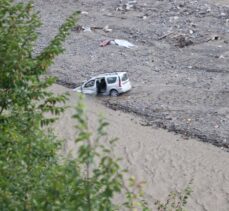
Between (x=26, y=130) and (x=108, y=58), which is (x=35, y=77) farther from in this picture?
(x=108, y=58)

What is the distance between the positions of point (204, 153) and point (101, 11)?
16.1 metres

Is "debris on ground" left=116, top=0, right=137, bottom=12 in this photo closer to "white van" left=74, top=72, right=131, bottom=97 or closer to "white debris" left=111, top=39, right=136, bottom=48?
"white debris" left=111, top=39, right=136, bottom=48

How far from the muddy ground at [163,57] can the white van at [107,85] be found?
1.20 ft

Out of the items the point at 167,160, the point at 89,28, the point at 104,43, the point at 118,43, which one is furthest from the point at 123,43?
the point at 167,160

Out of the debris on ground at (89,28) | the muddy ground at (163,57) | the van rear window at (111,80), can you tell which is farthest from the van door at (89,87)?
the debris on ground at (89,28)

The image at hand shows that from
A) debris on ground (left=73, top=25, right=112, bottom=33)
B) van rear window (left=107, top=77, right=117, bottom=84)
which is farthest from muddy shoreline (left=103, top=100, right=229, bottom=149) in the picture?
debris on ground (left=73, top=25, right=112, bottom=33)

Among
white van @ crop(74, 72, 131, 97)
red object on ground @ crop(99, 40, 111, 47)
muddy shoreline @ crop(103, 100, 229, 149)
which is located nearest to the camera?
muddy shoreline @ crop(103, 100, 229, 149)

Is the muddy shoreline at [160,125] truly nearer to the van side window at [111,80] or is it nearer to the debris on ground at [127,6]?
the van side window at [111,80]

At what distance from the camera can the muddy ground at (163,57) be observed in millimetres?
20344

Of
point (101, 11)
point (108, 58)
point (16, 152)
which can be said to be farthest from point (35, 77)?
point (101, 11)

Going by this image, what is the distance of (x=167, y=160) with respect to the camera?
58.1 ft

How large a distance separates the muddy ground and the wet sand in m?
0.59

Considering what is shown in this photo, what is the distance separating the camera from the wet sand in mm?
15750

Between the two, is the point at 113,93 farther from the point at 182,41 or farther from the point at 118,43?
the point at 182,41
